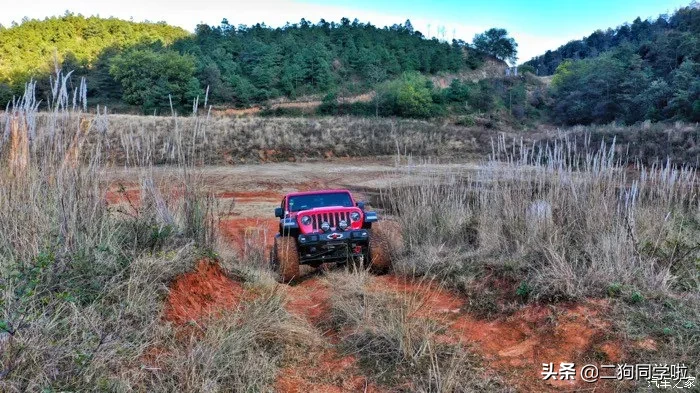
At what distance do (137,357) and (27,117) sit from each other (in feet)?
8.06

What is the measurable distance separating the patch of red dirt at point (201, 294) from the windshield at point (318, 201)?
107 inches

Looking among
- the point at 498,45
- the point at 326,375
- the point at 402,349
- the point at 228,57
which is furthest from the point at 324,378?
the point at 498,45

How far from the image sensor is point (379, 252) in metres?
7.39

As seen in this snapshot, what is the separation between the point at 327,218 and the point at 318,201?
72cm

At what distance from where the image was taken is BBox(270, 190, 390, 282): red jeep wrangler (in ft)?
23.4

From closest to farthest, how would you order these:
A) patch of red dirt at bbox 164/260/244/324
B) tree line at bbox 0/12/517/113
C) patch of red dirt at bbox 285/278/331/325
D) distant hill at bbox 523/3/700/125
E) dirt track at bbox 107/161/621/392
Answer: dirt track at bbox 107/161/621/392 < patch of red dirt at bbox 164/260/244/324 < patch of red dirt at bbox 285/278/331/325 < distant hill at bbox 523/3/700/125 < tree line at bbox 0/12/517/113

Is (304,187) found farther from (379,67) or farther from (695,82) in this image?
(379,67)

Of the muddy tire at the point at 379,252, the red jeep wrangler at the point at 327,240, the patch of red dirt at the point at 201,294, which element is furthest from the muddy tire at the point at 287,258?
the patch of red dirt at the point at 201,294

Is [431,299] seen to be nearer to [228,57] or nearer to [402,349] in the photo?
[402,349]

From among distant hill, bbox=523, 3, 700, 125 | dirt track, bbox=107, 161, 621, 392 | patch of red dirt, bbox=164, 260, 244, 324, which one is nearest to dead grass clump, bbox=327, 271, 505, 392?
dirt track, bbox=107, 161, 621, 392

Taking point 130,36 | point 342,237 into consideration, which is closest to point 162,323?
point 342,237

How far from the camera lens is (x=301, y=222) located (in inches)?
293

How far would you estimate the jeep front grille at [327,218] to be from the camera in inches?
293

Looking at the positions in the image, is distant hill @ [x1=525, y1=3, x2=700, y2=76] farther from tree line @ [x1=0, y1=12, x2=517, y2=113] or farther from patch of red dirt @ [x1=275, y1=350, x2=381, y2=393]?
patch of red dirt @ [x1=275, y1=350, x2=381, y2=393]
